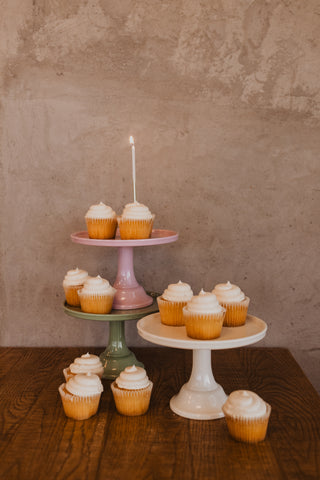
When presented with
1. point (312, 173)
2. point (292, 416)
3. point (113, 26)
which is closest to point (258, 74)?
point (312, 173)

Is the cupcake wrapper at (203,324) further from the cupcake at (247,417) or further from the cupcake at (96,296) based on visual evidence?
the cupcake at (96,296)

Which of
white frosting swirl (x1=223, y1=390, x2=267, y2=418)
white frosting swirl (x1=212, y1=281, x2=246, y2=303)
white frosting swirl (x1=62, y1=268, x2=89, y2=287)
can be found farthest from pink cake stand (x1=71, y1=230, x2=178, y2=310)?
white frosting swirl (x1=223, y1=390, x2=267, y2=418)

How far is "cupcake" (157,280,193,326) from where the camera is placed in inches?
55.1

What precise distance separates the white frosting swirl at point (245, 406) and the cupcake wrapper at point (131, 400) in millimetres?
222

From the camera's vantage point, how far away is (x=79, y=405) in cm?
129

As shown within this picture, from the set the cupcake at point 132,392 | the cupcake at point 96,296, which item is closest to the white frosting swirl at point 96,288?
the cupcake at point 96,296

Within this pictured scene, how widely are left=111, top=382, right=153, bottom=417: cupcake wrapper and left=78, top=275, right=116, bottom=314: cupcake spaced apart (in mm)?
245

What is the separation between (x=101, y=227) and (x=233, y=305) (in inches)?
18.1

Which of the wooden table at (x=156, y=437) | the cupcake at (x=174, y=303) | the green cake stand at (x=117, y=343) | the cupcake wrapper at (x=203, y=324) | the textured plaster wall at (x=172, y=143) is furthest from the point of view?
the textured plaster wall at (x=172, y=143)

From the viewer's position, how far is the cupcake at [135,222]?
4.90ft

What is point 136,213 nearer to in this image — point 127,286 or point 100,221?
point 100,221

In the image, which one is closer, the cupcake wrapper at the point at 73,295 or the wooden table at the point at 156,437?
the wooden table at the point at 156,437

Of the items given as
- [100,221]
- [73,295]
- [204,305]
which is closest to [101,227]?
[100,221]

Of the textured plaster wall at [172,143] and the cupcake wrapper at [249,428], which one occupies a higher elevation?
the textured plaster wall at [172,143]
